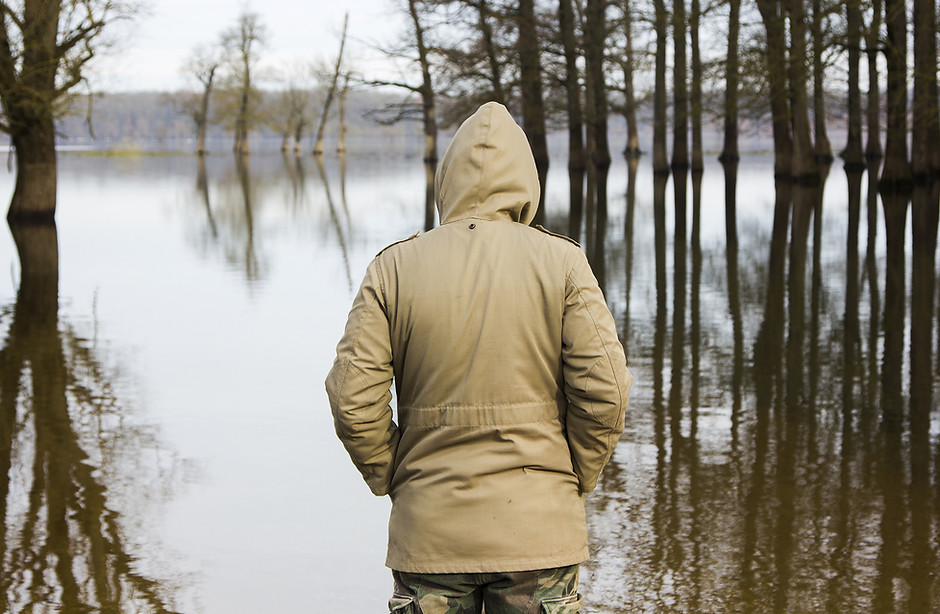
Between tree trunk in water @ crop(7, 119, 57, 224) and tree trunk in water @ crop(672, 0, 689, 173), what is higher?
tree trunk in water @ crop(672, 0, 689, 173)

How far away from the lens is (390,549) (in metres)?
Answer: 2.55

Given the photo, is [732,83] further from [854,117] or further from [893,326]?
[893,326]

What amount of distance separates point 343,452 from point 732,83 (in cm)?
2230

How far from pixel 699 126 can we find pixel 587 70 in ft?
14.6

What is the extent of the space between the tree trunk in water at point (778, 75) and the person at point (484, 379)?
18.7 meters

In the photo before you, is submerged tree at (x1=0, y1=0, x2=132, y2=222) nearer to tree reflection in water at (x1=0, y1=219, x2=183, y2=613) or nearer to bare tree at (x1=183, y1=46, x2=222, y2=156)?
tree reflection in water at (x1=0, y1=219, x2=183, y2=613)

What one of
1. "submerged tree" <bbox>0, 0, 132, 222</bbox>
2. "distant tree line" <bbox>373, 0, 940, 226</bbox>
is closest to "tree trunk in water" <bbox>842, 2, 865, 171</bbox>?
"distant tree line" <bbox>373, 0, 940, 226</bbox>

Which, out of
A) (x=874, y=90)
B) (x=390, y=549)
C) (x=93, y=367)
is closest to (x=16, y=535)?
(x=390, y=549)

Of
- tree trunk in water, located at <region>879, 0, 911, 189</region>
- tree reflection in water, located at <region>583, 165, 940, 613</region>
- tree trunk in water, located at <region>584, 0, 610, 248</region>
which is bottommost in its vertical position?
tree reflection in water, located at <region>583, 165, 940, 613</region>

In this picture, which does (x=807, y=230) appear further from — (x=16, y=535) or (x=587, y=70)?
(x=587, y=70)

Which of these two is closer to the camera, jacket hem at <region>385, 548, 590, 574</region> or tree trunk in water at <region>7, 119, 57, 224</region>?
jacket hem at <region>385, 548, 590, 574</region>

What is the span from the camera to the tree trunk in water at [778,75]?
20609mm

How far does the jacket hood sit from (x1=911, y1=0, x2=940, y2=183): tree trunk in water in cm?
1702

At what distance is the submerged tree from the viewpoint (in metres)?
17.5
